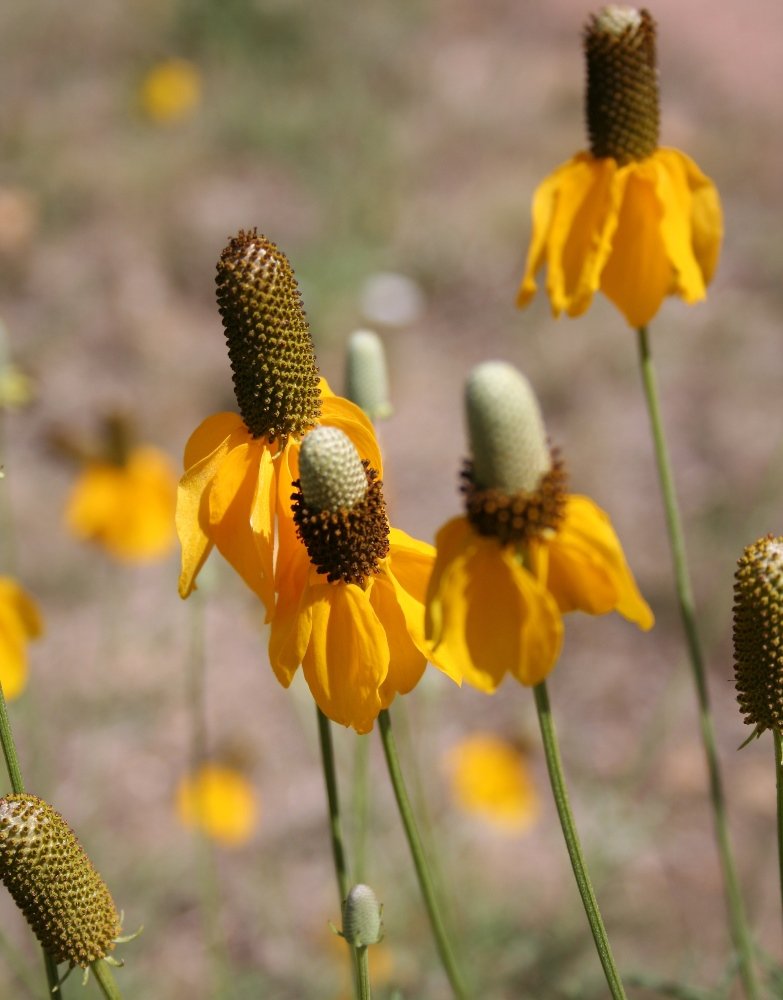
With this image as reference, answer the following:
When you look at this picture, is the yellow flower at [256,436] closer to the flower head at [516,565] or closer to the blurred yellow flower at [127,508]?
the flower head at [516,565]

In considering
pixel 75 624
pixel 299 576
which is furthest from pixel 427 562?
pixel 75 624

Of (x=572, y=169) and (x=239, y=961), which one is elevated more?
(x=572, y=169)

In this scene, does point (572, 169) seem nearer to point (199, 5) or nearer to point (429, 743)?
point (429, 743)

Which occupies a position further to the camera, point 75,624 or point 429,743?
point 75,624

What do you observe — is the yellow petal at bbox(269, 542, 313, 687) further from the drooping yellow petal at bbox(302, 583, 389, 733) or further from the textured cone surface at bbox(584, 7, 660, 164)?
the textured cone surface at bbox(584, 7, 660, 164)

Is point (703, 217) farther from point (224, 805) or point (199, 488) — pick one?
point (224, 805)

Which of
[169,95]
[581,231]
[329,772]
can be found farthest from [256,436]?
[169,95]

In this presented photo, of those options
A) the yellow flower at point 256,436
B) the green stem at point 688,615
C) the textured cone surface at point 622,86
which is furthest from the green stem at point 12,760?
the textured cone surface at point 622,86
